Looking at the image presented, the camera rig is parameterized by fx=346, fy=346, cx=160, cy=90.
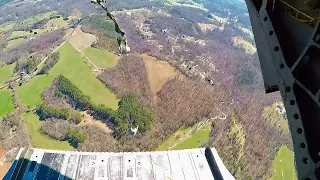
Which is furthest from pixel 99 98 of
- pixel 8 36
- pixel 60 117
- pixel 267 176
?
pixel 8 36

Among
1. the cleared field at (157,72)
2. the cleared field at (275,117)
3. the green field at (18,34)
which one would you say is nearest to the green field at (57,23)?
the green field at (18,34)

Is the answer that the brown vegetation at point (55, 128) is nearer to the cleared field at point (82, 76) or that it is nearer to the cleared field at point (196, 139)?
the cleared field at point (82, 76)

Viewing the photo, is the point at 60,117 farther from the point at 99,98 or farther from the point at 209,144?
the point at 209,144

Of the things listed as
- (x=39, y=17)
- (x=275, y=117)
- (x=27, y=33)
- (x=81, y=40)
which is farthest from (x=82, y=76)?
(x=39, y=17)

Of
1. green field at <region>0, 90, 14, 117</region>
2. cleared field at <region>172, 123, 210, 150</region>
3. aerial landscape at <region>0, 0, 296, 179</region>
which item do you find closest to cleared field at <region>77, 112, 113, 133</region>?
aerial landscape at <region>0, 0, 296, 179</region>

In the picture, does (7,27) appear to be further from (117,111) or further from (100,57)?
(117,111)

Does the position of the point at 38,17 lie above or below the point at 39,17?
below

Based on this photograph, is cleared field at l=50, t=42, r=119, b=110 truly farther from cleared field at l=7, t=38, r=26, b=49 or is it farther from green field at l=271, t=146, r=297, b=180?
green field at l=271, t=146, r=297, b=180
